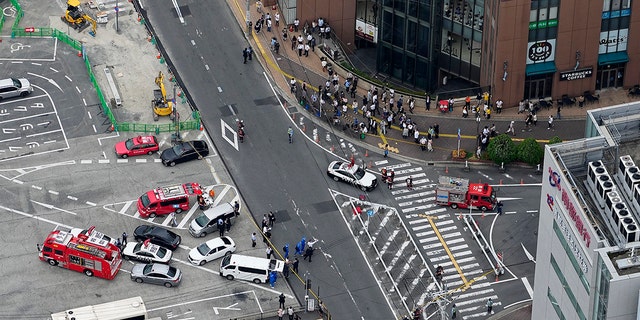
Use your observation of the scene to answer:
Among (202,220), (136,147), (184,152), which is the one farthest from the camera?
(136,147)

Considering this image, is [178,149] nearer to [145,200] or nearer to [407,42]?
[145,200]

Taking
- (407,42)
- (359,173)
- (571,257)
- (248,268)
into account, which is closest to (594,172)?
(571,257)

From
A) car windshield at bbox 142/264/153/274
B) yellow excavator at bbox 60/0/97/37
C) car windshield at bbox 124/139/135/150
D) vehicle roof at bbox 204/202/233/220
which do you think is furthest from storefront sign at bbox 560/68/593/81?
yellow excavator at bbox 60/0/97/37

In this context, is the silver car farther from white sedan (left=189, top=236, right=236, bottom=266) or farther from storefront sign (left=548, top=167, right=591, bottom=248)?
storefront sign (left=548, top=167, right=591, bottom=248)

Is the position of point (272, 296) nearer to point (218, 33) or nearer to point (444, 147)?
point (444, 147)

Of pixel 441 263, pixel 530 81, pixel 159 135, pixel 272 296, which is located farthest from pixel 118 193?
pixel 530 81

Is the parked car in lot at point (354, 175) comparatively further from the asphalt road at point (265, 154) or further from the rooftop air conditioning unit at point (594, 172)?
the rooftop air conditioning unit at point (594, 172)
